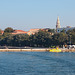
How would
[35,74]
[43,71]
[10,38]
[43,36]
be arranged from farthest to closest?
[10,38] → [43,36] → [43,71] → [35,74]

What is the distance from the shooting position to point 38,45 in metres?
140

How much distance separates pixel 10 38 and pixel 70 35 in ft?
133

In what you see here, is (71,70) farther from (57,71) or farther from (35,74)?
(35,74)

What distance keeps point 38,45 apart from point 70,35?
2012 centimetres

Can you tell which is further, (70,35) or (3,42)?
(3,42)

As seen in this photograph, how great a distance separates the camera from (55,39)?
126438 millimetres

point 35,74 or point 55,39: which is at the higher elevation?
point 55,39

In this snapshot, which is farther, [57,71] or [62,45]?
[62,45]

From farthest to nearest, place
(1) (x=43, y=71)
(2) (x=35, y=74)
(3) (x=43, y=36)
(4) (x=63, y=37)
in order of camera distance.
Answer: (3) (x=43, y=36), (4) (x=63, y=37), (1) (x=43, y=71), (2) (x=35, y=74)

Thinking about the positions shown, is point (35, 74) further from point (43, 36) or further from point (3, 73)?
point (43, 36)

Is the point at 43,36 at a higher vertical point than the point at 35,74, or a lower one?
higher

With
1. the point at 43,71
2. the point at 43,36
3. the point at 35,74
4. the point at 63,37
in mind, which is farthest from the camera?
the point at 43,36

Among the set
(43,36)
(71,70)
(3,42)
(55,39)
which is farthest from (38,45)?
(71,70)

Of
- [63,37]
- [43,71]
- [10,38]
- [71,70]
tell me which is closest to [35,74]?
[43,71]
